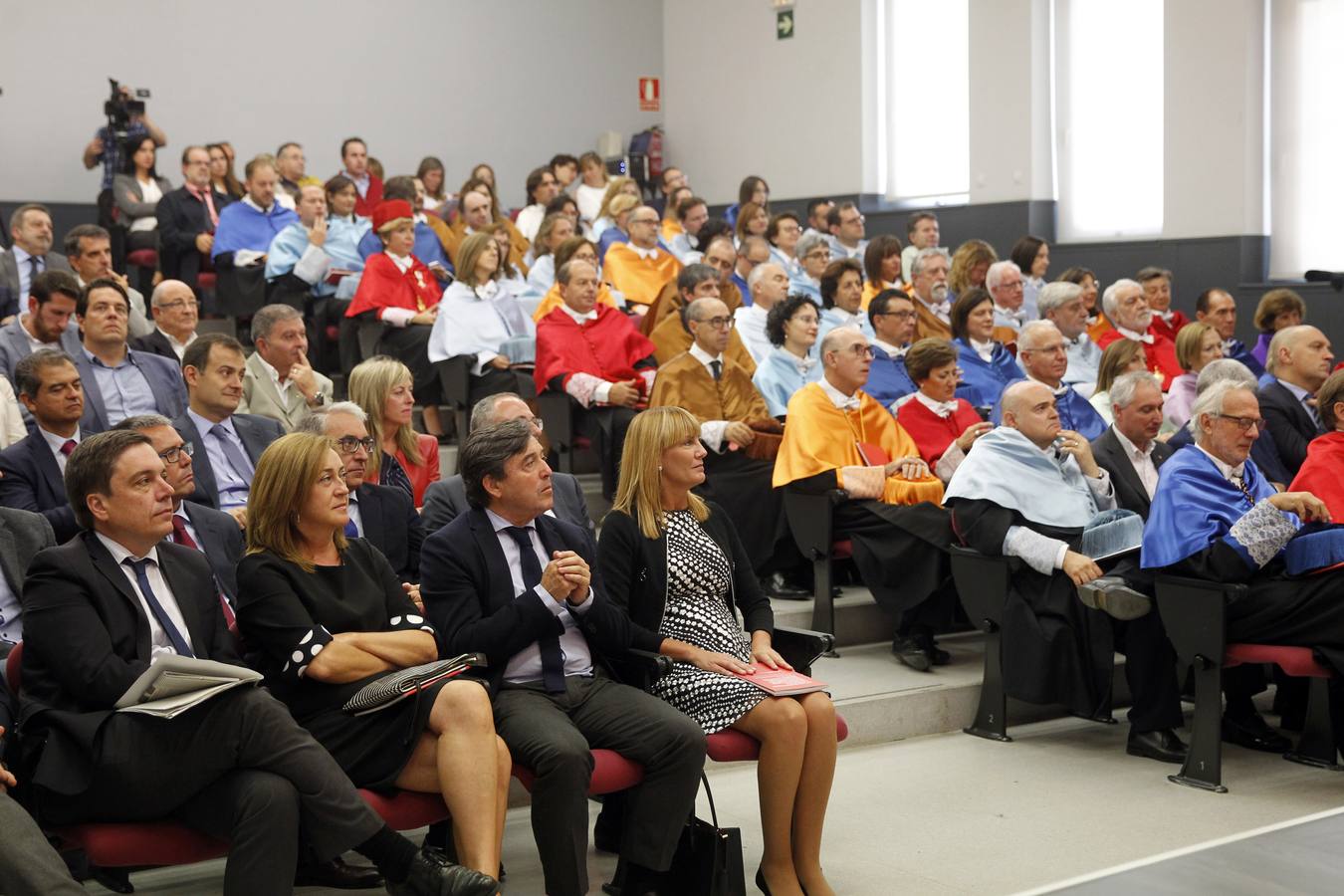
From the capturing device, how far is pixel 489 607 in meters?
3.35

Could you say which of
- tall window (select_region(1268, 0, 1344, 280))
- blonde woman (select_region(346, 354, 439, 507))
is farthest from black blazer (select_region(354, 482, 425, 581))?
tall window (select_region(1268, 0, 1344, 280))

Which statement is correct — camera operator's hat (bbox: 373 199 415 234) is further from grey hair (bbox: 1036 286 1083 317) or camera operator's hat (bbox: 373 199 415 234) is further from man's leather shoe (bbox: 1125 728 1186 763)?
man's leather shoe (bbox: 1125 728 1186 763)

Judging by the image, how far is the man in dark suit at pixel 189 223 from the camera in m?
8.32

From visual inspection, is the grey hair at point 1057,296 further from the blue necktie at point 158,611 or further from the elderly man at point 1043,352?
the blue necktie at point 158,611

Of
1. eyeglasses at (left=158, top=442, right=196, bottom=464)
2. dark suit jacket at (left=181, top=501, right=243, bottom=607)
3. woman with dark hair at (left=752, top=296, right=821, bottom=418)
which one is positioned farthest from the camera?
woman with dark hair at (left=752, top=296, right=821, bottom=418)

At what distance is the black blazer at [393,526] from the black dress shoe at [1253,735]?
9.05 feet

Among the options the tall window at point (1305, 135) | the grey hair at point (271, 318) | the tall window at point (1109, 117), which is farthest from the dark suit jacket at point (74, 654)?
the tall window at point (1109, 117)

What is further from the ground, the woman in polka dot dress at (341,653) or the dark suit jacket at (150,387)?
the dark suit jacket at (150,387)

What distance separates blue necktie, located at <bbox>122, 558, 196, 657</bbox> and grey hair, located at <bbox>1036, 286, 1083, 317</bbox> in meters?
5.21

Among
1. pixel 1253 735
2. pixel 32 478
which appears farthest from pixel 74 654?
pixel 1253 735

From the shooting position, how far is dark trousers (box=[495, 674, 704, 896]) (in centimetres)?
303

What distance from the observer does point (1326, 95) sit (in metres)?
8.84

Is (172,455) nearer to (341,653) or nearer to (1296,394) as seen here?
(341,653)

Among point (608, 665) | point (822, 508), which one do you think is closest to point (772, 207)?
point (822, 508)
